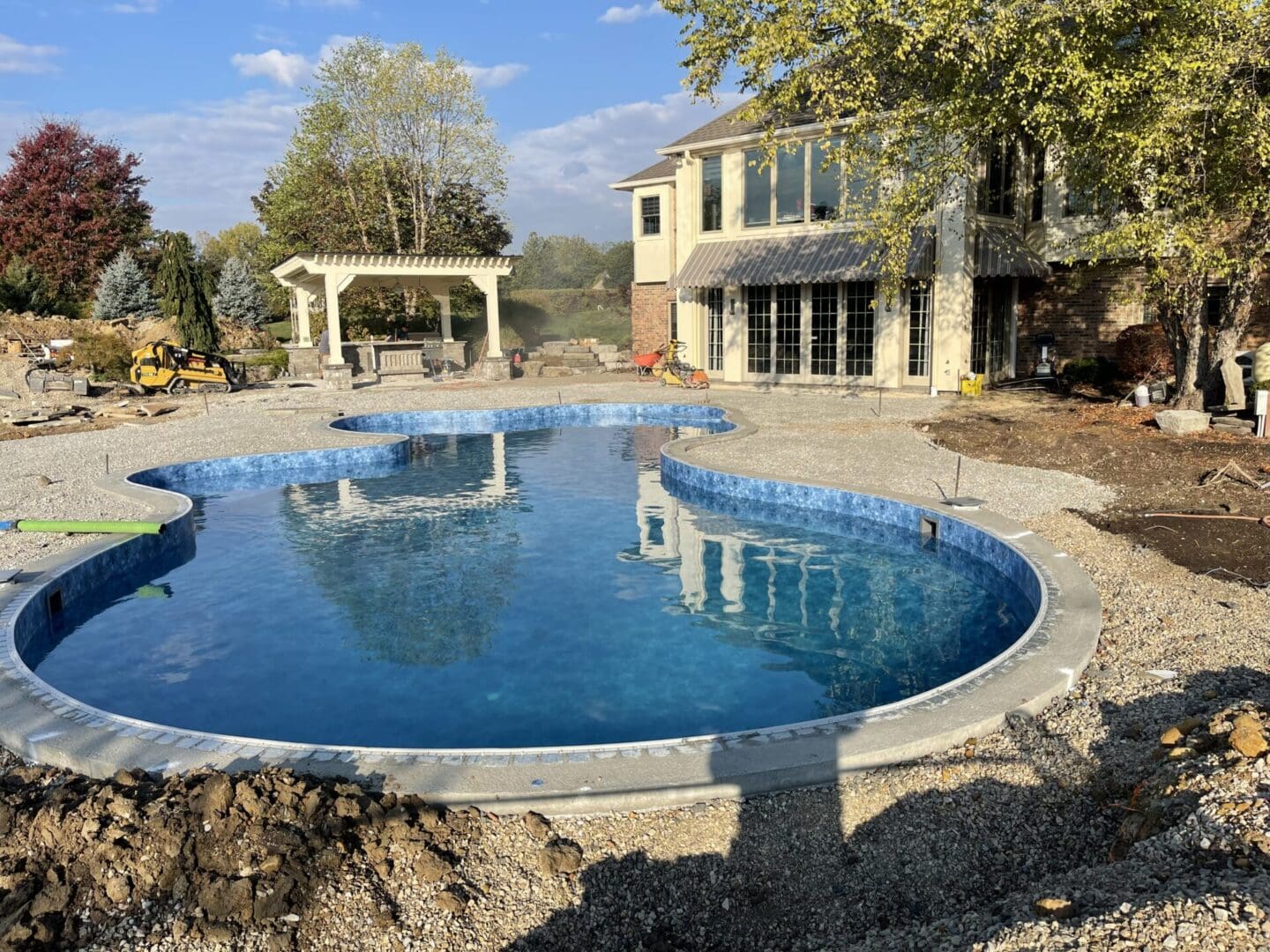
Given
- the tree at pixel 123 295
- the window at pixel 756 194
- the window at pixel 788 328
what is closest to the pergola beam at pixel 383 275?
the tree at pixel 123 295

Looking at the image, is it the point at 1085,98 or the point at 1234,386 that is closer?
the point at 1085,98

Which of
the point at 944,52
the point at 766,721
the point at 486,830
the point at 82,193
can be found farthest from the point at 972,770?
the point at 82,193

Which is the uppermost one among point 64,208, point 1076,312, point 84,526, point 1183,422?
point 64,208

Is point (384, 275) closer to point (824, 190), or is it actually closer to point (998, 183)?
point (824, 190)

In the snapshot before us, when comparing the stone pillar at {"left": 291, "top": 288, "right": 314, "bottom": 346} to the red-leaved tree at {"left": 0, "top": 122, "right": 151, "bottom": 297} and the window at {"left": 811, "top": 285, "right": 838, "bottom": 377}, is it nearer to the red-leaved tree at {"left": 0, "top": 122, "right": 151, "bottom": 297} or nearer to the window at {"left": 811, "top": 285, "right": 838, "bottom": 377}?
the red-leaved tree at {"left": 0, "top": 122, "right": 151, "bottom": 297}

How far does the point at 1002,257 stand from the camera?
22.1 m

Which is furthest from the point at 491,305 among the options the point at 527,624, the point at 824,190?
the point at 527,624

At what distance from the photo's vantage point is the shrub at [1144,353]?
20375 millimetres

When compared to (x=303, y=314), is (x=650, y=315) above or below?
below

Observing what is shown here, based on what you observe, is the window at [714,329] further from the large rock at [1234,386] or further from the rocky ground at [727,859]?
the rocky ground at [727,859]

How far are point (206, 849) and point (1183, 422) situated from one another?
15.2 m

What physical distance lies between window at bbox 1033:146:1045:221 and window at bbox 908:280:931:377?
13.7 ft

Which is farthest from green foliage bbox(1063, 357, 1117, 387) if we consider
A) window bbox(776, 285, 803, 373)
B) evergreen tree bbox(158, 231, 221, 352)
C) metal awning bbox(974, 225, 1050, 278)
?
evergreen tree bbox(158, 231, 221, 352)

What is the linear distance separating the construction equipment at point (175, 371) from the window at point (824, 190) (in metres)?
16.6
